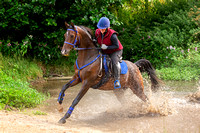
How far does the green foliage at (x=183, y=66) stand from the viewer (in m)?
10.9

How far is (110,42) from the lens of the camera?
5930 millimetres

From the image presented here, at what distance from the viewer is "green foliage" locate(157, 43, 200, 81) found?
35.9ft

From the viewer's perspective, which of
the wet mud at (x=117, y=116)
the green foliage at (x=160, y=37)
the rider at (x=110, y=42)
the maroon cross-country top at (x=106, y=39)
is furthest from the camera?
the green foliage at (x=160, y=37)

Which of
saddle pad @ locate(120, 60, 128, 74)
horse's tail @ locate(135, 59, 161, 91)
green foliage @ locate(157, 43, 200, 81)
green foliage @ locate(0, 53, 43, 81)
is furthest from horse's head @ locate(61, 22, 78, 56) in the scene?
green foliage @ locate(157, 43, 200, 81)

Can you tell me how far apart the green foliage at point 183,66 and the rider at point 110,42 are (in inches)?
223

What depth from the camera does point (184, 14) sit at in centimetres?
1418

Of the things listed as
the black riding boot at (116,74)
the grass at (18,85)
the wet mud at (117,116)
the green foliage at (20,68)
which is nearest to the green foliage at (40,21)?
the green foliage at (20,68)

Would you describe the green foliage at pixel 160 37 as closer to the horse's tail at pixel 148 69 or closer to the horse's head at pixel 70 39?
the horse's tail at pixel 148 69

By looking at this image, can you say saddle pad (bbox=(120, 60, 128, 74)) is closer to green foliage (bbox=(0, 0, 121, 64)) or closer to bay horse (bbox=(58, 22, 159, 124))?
bay horse (bbox=(58, 22, 159, 124))

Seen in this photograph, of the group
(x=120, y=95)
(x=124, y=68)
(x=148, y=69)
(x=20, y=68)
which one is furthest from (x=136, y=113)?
(x=20, y=68)

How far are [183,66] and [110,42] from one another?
269 inches

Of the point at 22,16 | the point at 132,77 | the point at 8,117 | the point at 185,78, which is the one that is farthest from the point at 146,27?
the point at 8,117

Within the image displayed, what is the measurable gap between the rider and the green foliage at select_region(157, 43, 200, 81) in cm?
566

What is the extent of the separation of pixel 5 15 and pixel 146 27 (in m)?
8.13
